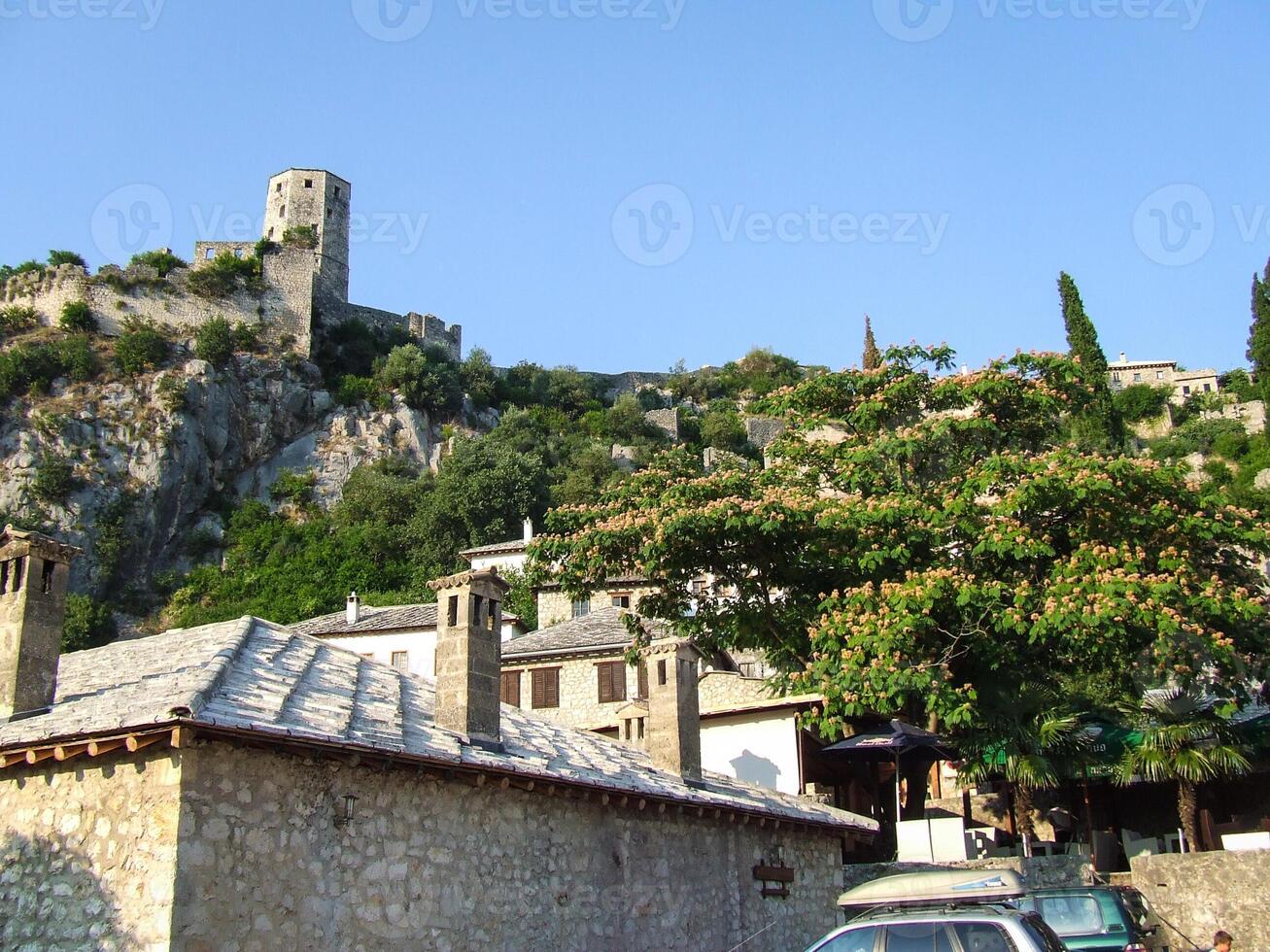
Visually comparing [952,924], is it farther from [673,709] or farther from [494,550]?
[494,550]

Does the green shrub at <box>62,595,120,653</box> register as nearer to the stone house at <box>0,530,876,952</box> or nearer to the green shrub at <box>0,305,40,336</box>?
the green shrub at <box>0,305,40,336</box>

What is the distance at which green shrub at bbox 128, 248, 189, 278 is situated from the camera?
3147 inches

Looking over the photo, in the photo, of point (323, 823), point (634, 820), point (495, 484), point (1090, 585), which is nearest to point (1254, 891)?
point (1090, 585)

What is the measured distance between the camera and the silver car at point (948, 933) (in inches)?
373

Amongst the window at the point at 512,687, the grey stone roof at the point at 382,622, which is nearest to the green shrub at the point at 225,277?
the grey stone roof at the point at 382,622

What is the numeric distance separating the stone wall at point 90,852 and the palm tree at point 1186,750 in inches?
699

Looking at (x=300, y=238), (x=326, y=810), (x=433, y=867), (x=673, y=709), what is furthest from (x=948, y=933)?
(x=300, y=238)

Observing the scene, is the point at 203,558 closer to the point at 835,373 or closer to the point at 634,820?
the point at 835,373

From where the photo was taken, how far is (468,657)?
14523 millimetres

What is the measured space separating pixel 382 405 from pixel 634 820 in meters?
65.7

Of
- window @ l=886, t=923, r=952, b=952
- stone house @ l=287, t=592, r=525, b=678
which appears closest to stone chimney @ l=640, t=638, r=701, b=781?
window @ l=886, t=923, r=952, b=952

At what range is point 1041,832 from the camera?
29.1m

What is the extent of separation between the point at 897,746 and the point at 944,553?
3.77 m

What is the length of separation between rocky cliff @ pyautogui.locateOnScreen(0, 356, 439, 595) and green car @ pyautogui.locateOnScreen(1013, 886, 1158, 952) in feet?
189
